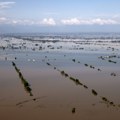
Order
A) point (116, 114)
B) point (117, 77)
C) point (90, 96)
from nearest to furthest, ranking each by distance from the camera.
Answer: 1. point (116, 114)
2. point (90, 96)
3. point (117, 77)

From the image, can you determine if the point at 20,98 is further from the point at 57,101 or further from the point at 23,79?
the point at 23,79

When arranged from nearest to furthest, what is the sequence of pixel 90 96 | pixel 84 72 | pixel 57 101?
pixel 57 101 < pixel 90 96 < pixel 84 72

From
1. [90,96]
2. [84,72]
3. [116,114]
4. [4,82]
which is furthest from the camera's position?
[84,72]

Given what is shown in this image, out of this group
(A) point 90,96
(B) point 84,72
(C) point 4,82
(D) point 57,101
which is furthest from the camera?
(B) point 84,72

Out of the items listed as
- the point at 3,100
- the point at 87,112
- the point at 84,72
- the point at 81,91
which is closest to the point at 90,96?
the point at 81,91

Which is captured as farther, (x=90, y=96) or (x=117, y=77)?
(x=117, y=77)

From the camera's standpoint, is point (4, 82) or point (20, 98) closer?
point (20, 98)

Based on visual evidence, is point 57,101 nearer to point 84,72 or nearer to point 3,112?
point 3,112

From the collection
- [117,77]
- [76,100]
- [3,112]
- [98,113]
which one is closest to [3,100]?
[3,112]

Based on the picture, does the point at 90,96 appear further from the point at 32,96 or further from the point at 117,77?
the point at 117,77
